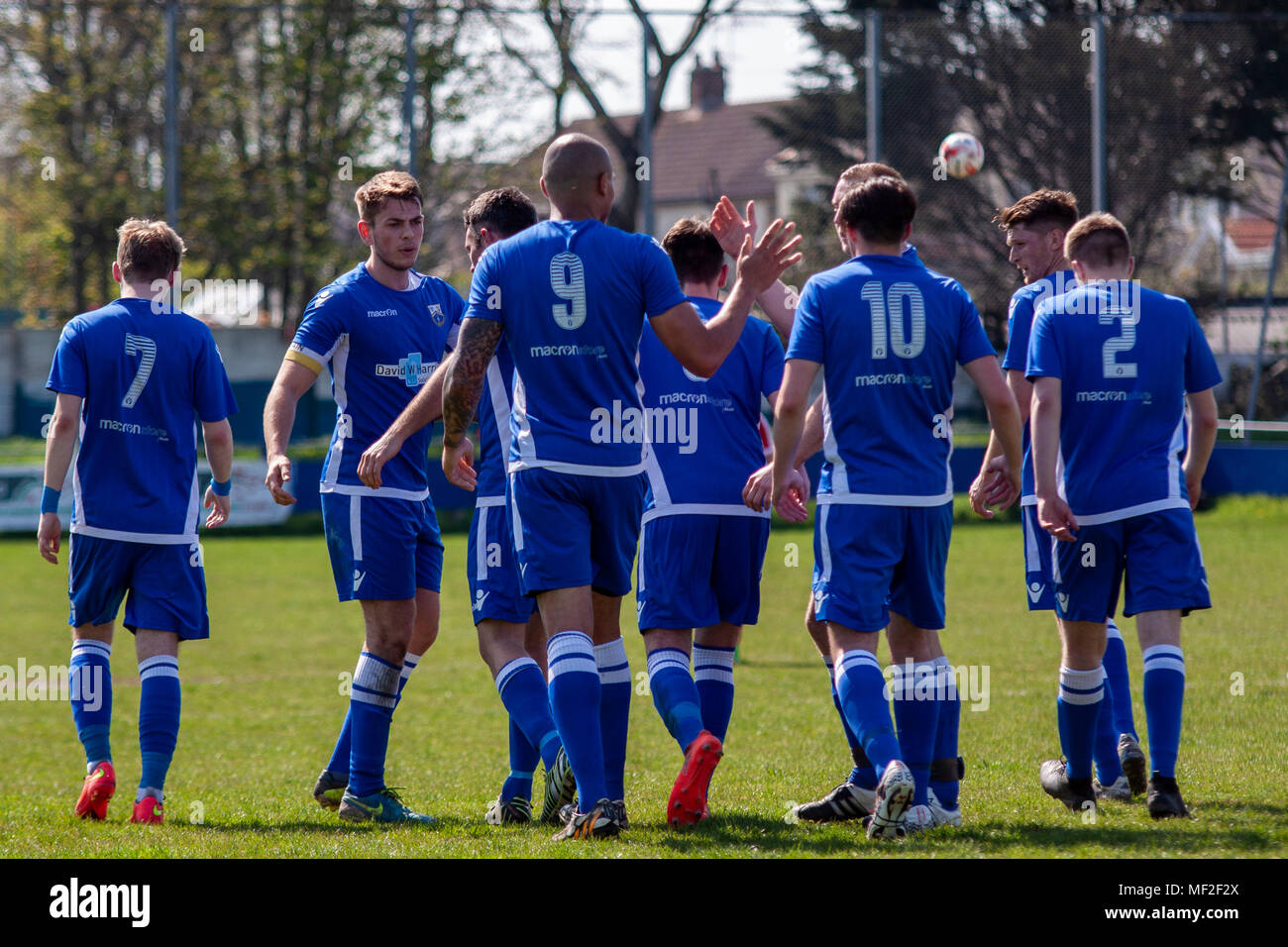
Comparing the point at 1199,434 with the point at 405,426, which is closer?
the point at 405,426

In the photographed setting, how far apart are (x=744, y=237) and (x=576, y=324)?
82 cm

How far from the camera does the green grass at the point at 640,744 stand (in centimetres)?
464

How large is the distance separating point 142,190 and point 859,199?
19.4 metres

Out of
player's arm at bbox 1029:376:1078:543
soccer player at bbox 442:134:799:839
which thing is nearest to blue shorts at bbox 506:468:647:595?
soccer player at bbox 442:134:799:839

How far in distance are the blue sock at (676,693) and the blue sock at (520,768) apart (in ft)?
1.84

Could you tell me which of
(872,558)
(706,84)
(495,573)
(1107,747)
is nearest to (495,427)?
(495,573)

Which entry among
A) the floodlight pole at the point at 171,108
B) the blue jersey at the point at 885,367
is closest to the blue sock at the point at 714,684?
the blue jersey at the point at 885,367

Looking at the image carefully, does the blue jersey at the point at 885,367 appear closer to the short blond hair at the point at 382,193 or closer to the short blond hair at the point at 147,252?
the short blond hair at the point at 382,193

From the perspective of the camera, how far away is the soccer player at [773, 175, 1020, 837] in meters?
4.73

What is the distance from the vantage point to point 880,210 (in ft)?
16.0

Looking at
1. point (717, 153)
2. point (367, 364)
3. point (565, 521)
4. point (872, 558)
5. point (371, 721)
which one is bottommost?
point (371, 721)
